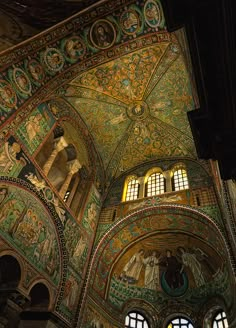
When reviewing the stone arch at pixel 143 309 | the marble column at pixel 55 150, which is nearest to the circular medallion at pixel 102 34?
the marble column at pixel 55 150

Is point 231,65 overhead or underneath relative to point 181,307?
underneath

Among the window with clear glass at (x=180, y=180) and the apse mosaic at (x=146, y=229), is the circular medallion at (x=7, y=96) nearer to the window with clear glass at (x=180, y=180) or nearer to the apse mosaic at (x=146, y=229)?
the apse mosaic at (x=146, y=229)

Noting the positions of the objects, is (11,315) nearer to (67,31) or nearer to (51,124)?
(51,124)

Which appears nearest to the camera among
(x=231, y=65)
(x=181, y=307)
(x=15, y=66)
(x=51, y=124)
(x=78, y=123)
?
(x=231, y=65)

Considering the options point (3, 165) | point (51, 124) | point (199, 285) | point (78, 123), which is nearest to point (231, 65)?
point (3, 165)

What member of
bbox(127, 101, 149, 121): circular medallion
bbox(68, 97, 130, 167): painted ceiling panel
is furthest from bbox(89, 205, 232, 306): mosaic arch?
bbox(127, 101, 149, 121): circular medallion

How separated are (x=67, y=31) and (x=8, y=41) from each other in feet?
Answer: 6.16

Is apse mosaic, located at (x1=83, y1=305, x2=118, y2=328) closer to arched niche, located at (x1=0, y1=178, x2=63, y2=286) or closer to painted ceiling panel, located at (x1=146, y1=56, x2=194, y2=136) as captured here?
arched niche, located at (x1=0, y1=178, x2=63, y2=286)

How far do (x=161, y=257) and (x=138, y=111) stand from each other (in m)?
7.15

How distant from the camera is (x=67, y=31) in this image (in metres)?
8.65

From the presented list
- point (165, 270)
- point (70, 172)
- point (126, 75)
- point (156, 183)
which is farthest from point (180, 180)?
point (126, 75)

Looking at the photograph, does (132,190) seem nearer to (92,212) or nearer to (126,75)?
(92,212)

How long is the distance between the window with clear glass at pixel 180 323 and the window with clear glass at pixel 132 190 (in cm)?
570

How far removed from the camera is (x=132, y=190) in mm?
13734
